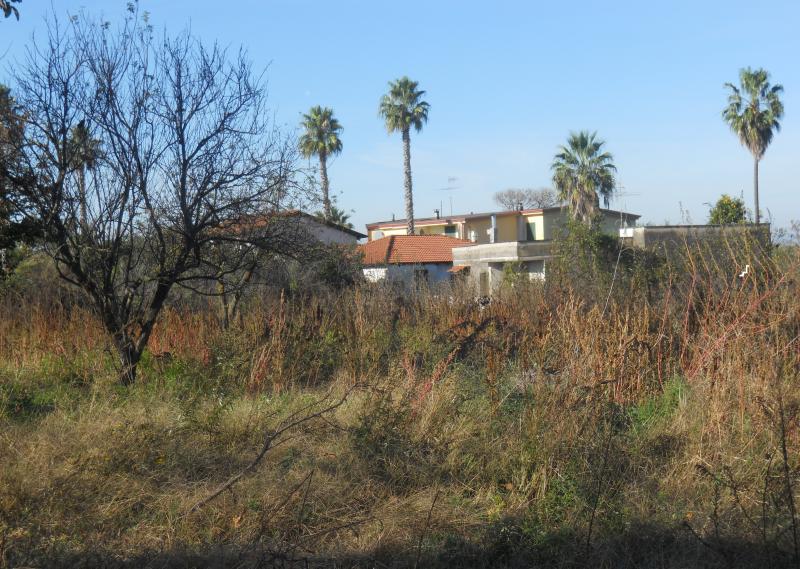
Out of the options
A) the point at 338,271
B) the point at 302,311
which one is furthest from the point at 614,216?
the point at 302,311

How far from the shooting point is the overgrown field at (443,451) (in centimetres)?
480

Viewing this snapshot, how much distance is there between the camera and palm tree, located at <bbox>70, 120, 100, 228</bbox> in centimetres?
834

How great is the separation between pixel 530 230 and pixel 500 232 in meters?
2.37

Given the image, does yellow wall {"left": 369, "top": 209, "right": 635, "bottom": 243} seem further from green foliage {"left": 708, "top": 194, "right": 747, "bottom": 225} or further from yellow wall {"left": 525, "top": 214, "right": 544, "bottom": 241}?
green foliage {"left": 708, "top": 194, "right": 747, "bottom": 225}

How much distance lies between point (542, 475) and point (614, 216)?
43.1 metres

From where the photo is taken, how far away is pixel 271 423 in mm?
7105

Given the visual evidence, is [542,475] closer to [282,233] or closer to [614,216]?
[282,233]

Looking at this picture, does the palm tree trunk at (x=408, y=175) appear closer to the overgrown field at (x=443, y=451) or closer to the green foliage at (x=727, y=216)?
the green foliage at (x=727, y=216)

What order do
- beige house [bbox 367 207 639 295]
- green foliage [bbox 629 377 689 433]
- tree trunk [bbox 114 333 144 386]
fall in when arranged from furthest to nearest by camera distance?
1. beige house [bbox 367 207 639 295]
2. tree trunk [bbox 114 333 144 386]
3. green foliage [bbox 629 377 689 433]

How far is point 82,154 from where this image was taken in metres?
8.37

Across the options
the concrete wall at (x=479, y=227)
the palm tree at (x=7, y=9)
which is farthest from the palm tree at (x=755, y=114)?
the palm tree at (x=7, y=9)

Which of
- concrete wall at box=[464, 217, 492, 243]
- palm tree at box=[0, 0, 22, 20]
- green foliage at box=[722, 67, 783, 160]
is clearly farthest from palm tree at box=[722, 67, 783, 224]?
palm tree at box=[0, 0, 22, 20]

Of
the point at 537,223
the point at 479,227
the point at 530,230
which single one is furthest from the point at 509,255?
the point at 479,227

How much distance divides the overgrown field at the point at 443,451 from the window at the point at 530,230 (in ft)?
168
